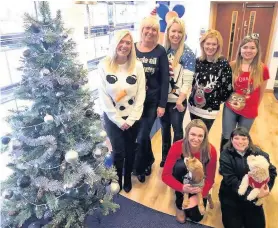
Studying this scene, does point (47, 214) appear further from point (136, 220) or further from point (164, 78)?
point (164, 78)

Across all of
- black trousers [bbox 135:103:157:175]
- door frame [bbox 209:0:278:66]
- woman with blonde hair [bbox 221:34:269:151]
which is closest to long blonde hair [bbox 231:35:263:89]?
woman with blonde hair [bbox 221:34:269:151]

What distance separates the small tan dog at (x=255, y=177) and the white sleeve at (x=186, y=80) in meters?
0.71

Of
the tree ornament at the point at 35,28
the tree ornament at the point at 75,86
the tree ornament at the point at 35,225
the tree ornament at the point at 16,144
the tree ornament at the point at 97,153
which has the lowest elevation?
the tree ornament at the point at 35,225

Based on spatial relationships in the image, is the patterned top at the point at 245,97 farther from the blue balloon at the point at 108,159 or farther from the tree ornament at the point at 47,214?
the tree ornament at the point at 47,214

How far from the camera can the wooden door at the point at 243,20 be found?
4622 millimetres

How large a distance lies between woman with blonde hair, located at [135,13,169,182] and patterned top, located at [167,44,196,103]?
4.7 inches

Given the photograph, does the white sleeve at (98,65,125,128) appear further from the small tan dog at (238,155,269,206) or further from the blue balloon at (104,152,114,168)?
the small tan dog at (238,155,269,206)

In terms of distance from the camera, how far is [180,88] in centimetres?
203

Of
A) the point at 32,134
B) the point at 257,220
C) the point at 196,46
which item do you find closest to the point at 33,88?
the point at 32,134

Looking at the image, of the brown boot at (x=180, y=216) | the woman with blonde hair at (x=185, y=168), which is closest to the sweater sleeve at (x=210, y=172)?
the woman with blonde hair at (x=185, y=168)

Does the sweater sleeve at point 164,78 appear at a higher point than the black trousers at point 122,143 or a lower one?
higher

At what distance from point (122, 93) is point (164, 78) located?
376mm

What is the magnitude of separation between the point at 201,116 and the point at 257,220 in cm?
86

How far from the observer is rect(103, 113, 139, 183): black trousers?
185 cm
